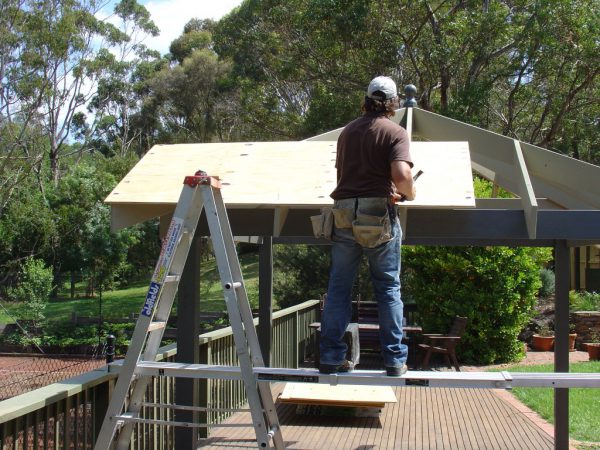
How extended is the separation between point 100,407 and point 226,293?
1.33 meters

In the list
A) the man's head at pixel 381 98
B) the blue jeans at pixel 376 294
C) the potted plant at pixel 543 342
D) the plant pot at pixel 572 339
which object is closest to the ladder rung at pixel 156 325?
the blue jeans at pixel 376 294

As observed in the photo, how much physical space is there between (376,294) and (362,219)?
330mm

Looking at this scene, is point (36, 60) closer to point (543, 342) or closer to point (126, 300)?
point (126, 300)

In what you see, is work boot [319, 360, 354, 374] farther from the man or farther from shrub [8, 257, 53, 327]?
shrub [8, 257, 53, 327]

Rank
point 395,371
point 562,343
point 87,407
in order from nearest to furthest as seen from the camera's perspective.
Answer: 1. point 395,371
2. point 87,407
3. point 562,343

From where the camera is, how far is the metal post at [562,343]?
5.27 metres

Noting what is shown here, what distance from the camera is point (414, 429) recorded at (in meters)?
6.74

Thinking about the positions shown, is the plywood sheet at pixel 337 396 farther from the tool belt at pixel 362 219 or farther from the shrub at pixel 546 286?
the shrub at pixel 546 286

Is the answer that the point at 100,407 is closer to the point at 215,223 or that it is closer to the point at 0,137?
the point at 215,223

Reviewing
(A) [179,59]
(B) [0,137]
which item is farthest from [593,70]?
(A) [179,59]

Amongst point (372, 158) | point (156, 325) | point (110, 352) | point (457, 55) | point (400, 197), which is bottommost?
point (110, 352)

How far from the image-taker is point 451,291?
12258 mm

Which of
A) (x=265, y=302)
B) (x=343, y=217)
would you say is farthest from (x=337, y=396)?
(x=343, y=217)

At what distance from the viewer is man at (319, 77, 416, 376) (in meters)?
3.00
